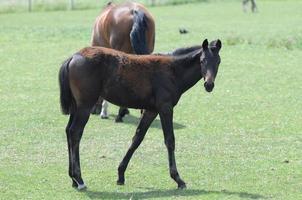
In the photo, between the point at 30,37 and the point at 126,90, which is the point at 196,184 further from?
the point at 30,37

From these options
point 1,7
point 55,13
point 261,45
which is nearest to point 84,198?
point 261,45

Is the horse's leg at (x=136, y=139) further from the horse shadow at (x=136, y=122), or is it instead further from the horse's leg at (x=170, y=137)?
the horse shadow at (x=136, y=122)

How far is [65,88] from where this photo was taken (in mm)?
9789

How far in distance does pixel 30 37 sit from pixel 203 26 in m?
7.37

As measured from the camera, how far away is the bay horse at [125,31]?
14.5 m

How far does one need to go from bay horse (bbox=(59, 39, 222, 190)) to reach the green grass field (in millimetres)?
589

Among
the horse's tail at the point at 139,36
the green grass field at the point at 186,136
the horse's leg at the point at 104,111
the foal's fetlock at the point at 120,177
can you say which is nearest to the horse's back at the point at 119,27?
the horse's tail at the point at 139,36

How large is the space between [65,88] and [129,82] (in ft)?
2.53

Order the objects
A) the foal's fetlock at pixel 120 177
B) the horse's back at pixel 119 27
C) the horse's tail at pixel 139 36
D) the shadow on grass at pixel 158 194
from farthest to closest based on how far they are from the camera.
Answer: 1. the horse's back at pixel 119 27
2. the horse's tail at pixel 139 36
3. the foal's fetlock at pixel 120 177
4. the shadow on grass at pixel 158 194

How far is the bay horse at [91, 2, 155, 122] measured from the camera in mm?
14500

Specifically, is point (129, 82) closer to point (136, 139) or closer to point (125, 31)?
point (136, 139)

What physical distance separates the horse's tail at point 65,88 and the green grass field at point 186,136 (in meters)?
1.00

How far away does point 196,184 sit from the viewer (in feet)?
33.1

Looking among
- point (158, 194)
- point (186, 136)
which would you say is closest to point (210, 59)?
point (158, 194)
